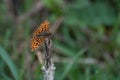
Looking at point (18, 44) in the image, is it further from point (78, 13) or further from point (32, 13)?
point (78, 13)

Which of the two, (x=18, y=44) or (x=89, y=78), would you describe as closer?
(x=89, y=78)

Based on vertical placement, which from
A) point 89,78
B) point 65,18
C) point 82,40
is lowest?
point 89,78

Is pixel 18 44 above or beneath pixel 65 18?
beneath

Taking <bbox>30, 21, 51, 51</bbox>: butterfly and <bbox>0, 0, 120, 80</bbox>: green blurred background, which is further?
<bbox>0, 0, 120, 80</bbox>: green blurred background

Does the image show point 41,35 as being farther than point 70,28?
No

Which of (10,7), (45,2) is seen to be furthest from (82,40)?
(10,7)

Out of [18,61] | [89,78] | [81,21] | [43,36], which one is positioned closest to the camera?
[43,36]

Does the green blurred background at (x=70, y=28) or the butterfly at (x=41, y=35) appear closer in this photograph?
the butterfly at (x=41, y=35)

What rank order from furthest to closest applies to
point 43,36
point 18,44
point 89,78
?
point 18,44
point 89,78
point 43,36
